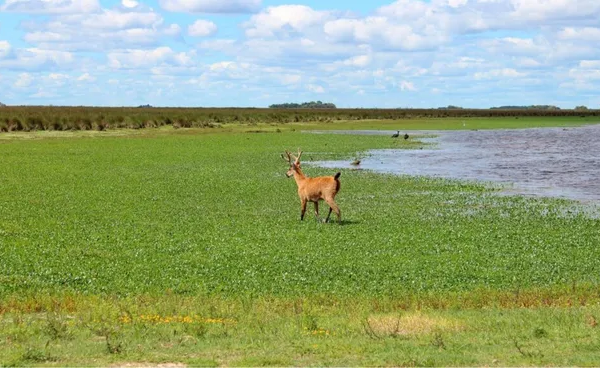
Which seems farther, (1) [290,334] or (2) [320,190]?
(2) [320,190]

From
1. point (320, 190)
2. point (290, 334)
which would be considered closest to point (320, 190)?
point (320, 190)

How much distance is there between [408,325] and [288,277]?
4.04 metres

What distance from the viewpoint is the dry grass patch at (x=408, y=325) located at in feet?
33.0

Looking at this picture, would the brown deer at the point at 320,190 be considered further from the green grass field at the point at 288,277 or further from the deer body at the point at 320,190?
the green grass field at the point at 288,277

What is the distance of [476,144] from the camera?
195ft

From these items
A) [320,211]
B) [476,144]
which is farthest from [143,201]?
[476,144]

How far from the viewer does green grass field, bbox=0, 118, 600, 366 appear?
9172 millimetres

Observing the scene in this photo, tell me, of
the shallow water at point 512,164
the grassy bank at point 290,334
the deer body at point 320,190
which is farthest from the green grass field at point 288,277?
the shallow water at point 512,164

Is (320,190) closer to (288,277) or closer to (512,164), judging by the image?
(288,277)

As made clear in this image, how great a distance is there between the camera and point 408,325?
10.5 metres

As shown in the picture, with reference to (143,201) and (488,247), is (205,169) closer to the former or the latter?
(143,201)

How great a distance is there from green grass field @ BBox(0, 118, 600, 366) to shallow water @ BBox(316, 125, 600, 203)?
475 cm

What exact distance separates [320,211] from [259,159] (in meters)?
17.9

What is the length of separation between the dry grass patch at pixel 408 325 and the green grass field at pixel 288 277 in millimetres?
40
